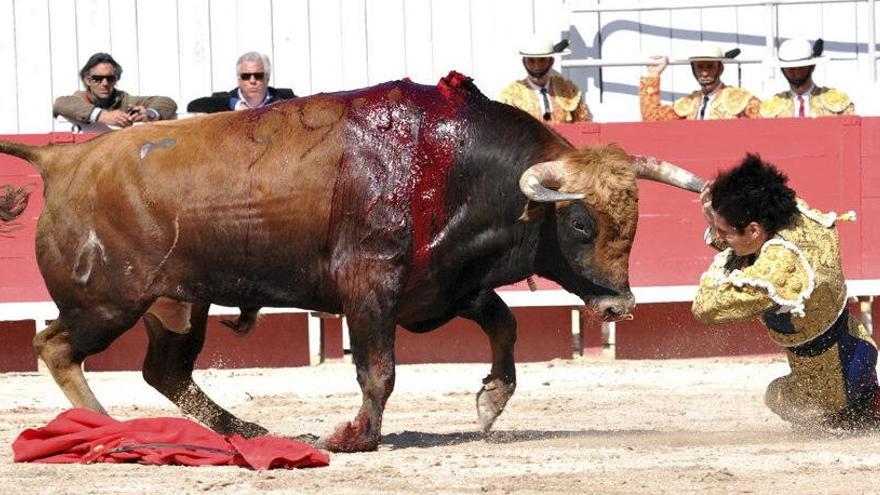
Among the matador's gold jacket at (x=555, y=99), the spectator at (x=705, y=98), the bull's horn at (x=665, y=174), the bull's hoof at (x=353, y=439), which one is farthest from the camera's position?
the spectator at (x=705, y=98)

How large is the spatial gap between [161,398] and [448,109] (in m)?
3.02

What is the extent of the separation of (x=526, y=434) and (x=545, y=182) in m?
1.11

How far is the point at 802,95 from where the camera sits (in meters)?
11.2

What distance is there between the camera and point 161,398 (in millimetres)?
9773

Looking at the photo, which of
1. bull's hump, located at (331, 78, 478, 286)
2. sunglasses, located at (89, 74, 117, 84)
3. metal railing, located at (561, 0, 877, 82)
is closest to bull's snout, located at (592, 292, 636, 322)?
bull's hump, located at (331, 78, 478, 286)

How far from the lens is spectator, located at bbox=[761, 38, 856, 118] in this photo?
11.1 metres

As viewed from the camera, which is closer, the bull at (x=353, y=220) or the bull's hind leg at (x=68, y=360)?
the bull at (x=353, y=220)

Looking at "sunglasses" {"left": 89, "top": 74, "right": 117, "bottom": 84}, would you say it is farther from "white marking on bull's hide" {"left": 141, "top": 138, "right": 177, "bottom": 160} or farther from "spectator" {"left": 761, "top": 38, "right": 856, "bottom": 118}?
"spectator" {"left": 761, "top": 38, "right": 856, "bottom": 118}

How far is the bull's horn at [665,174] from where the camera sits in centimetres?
745

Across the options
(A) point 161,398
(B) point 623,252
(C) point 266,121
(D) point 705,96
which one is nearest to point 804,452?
(B) point 623,252

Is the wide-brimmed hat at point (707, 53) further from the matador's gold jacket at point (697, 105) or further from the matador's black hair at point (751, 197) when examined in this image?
the matador's black hair at point (751, 197)

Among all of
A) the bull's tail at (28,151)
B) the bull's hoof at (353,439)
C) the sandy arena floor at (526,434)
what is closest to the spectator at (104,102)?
the sandy arena floor at (526,434)

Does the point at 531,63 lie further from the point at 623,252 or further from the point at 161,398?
the point at 623,252

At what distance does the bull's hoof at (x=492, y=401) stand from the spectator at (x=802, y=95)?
4057 millimetres
